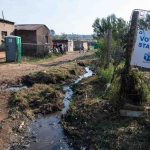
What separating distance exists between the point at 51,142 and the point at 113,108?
6.18 feet

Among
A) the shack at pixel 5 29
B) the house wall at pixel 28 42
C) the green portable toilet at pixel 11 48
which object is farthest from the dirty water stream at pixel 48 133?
the house wall at pixel 28 42

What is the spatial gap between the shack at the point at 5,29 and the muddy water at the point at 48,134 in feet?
65.8

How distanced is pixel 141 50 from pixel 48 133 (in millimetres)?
2999

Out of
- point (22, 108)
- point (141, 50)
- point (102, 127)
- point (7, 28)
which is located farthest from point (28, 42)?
point (102, 127)

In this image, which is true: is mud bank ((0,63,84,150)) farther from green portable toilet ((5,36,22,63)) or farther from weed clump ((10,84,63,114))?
green portable toilet ((5,36,22,63))

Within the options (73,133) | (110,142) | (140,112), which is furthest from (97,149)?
(140,112)

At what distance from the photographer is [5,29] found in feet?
95.6

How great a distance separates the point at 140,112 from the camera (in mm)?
7934

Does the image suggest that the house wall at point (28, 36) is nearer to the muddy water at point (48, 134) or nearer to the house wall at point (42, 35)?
the house wall at point (42, 35)

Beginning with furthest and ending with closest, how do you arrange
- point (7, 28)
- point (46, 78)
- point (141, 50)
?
point (7, 28) < point (46, 78) < point (141, 50)

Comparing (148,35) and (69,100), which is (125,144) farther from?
(69,100)

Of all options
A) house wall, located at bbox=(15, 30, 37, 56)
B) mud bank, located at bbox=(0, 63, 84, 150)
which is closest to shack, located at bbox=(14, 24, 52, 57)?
house wall, located at bbox=(15, 30, 37, 56)

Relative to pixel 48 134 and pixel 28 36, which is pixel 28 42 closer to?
Answer: pixel 28 36

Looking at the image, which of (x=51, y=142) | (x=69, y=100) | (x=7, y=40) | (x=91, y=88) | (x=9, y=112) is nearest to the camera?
(x=51, y=142)
